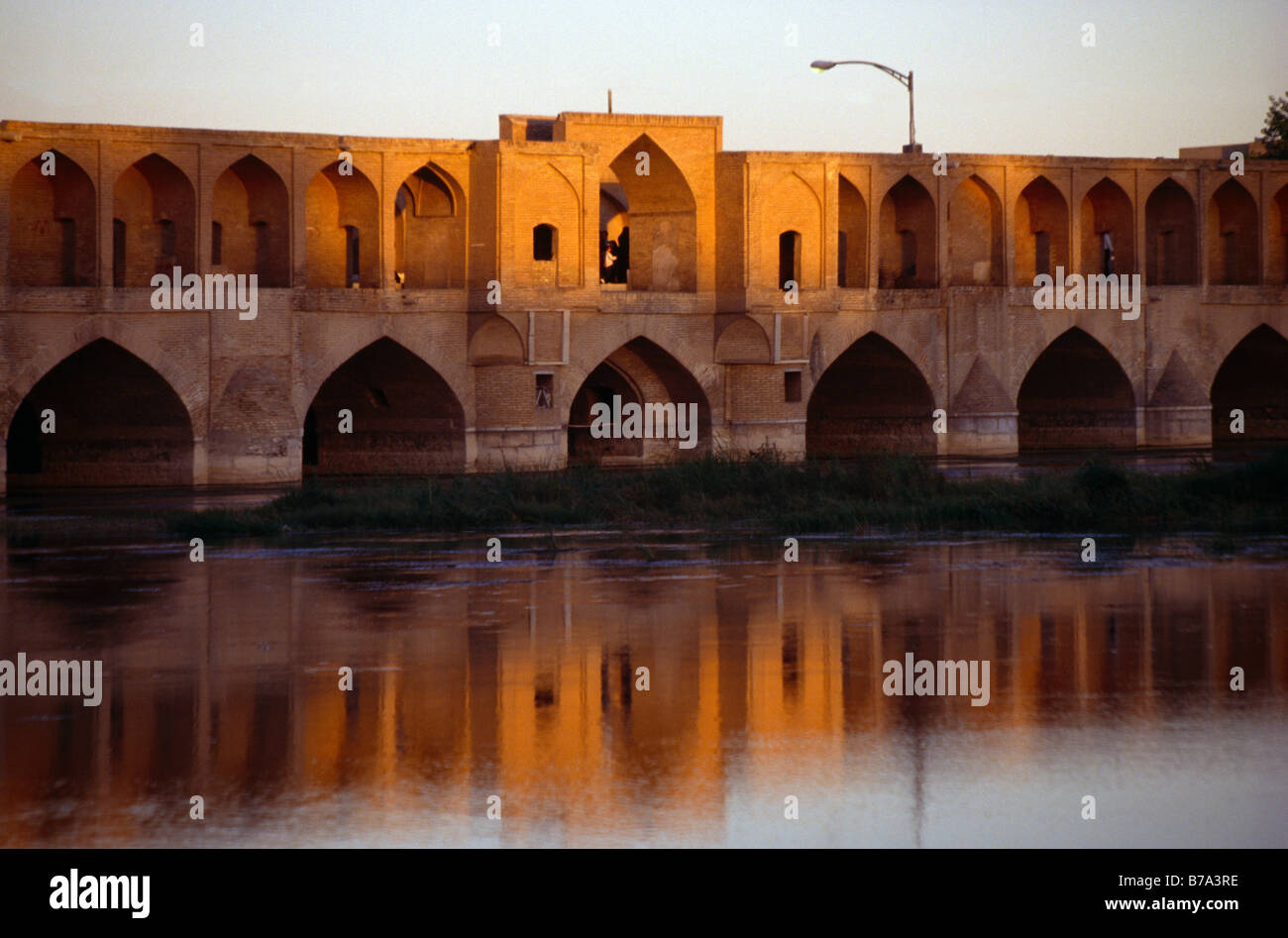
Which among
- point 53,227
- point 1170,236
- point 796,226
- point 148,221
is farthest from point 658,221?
point 1170,236

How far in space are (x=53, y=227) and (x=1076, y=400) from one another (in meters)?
19.5

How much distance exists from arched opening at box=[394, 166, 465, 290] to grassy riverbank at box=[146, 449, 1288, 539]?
8.66 metres

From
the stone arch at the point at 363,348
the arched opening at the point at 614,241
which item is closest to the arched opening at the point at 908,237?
the arched opening at the point at 614,241

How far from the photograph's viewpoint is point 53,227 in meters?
25.6

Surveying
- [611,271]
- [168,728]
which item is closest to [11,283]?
[611,271]

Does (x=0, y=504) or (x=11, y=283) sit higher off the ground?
(x=11, y=283)

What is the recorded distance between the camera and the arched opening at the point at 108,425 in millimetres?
25312

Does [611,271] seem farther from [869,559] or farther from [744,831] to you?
[744,831]

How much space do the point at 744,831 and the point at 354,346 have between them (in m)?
21.2

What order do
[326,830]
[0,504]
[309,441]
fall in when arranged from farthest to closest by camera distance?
[309,441], [0,504], [326,830]

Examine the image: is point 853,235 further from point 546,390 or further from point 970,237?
point 546,390

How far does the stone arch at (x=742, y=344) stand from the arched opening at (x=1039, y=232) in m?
5.96
